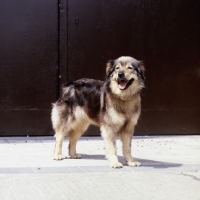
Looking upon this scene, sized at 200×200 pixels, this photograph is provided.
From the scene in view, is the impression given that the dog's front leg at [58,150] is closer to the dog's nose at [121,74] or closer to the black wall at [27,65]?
the dog's nose at [121,74]

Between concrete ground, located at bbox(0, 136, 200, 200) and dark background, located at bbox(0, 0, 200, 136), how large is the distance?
3.40 ft

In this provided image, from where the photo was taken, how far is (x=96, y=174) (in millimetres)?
7766

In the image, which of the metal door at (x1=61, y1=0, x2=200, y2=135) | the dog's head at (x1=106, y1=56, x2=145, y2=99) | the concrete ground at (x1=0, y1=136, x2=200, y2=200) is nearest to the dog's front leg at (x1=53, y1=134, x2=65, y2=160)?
the concrete ground at (x1=0, y1=136, x2=200, y2=200)

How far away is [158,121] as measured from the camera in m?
11.9

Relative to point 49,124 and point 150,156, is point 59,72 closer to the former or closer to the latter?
point 49,124

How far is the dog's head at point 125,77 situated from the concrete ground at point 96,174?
1109mm

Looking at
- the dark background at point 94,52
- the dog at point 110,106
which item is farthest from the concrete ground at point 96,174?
the dark background at point 94,52

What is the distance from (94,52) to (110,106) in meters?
3.33

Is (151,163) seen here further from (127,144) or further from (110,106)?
(110,106)

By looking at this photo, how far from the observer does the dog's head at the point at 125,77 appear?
8.28 meters

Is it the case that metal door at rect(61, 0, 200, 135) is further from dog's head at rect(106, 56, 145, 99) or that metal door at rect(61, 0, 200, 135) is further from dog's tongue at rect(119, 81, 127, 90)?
dog's tongue at rect(119, 81, 127, 90)

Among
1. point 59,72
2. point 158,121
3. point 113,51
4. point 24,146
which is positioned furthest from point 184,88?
point 24,146

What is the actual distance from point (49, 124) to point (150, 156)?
2.80m

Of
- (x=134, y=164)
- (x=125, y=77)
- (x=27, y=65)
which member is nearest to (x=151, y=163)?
(x=134, y=164)
